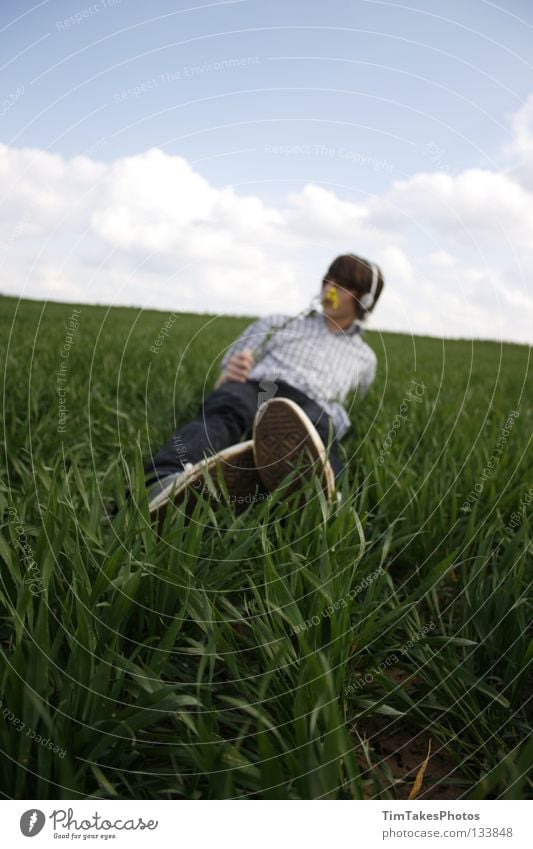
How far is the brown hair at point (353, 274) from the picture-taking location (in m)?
2.67

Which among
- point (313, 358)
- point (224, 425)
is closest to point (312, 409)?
point (224, 425)

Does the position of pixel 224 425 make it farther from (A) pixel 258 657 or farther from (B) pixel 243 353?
(A) pixel 258 657

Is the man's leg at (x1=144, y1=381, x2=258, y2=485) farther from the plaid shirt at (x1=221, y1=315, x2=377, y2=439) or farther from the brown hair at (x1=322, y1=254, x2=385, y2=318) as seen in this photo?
the brown hair at (x1=322, y1=254, x2=385, y2=318)

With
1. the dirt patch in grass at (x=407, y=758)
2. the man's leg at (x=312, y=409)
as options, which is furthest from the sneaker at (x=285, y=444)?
the dirt patch in grass at (x=407, y=758)

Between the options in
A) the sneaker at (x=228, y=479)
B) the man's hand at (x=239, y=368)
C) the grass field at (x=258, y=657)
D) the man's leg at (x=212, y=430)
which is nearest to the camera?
the grass field at (x=258, y=657)

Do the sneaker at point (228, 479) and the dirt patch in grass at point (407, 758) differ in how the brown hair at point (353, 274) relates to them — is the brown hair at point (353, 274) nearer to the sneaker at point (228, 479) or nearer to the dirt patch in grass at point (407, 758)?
the sneaker at point (228, 479)

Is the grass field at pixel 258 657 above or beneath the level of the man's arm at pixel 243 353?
beneath

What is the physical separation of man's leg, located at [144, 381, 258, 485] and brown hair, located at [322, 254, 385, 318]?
655mm

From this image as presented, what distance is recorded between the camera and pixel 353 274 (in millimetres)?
2676

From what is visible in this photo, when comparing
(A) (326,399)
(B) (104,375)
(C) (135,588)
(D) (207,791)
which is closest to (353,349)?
(A) (326,399)

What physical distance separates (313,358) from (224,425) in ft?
2.38

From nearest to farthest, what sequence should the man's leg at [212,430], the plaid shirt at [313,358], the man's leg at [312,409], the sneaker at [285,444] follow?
1. the sneaker at [285,444]
2. the man's leg at [212,430]
3. the man's leg at [312,409]
4. the plaid shirt at [313,358]

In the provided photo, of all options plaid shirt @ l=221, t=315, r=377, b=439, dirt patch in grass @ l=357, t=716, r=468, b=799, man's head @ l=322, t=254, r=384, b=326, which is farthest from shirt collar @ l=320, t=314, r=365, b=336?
dirt patch in grass @ l=357, t=716, r=468, b=799
